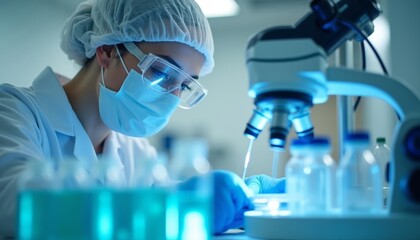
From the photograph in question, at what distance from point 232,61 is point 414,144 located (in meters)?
3.48

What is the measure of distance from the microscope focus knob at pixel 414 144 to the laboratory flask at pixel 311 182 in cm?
15

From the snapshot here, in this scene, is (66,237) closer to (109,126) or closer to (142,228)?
(142,228)

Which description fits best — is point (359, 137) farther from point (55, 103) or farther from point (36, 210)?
point (55, 103)

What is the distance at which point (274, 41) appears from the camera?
34.3 inches

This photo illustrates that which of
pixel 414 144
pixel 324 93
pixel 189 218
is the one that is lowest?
pixel 189 218

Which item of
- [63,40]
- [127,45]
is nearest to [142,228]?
[127,45]

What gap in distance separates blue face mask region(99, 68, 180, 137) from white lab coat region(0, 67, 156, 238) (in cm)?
12

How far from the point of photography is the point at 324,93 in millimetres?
933

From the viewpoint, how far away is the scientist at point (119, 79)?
58.7 inches

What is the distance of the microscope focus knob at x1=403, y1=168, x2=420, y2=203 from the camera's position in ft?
2.75

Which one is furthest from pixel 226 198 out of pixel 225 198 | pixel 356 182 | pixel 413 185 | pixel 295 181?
pixel 413 185

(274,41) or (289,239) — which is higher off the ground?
(274,41)

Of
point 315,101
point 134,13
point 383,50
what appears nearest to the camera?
point 315,101

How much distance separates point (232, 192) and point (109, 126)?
2.64ft
